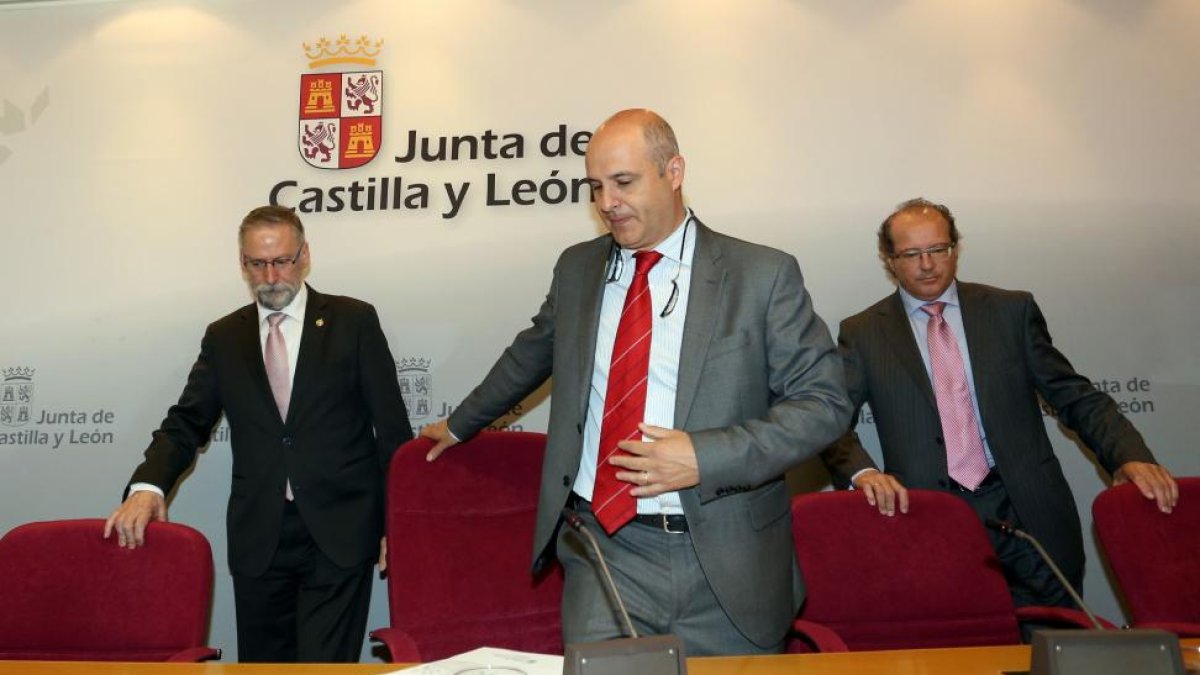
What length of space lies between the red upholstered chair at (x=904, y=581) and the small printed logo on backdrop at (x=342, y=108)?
2.52 meters

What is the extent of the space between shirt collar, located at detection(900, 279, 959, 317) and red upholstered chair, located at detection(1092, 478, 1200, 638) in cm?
89

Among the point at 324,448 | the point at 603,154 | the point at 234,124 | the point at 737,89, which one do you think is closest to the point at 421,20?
the point at 234,124

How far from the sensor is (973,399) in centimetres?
323

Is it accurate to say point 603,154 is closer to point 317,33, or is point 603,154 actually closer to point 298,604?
point 298,604

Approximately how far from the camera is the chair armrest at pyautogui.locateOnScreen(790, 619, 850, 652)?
7.00 ft

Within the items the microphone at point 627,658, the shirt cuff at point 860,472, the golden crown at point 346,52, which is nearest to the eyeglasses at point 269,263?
the golden crown at point 346,52

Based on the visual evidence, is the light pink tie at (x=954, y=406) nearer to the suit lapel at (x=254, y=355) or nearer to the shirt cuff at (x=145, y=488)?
the suit lapel at (x=254, y=355)

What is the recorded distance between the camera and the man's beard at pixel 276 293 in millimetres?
3201

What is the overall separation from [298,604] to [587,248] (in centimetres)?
156

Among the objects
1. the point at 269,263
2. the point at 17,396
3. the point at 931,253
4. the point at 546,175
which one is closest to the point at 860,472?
the point at 931,253

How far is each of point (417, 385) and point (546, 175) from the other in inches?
39.8

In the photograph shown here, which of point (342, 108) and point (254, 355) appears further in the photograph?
point (342, 108)

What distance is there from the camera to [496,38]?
4.09 metres

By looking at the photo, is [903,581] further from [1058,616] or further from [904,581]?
[1058,616]
